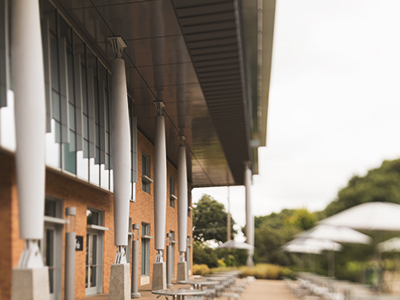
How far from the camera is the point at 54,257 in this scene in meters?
12.6

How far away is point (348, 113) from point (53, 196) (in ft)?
222

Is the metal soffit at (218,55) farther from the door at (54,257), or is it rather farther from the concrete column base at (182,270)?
the concrete column base at (182,270)

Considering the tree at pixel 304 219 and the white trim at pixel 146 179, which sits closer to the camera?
the white trim at pixel 146 179

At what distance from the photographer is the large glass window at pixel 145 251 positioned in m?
22.6

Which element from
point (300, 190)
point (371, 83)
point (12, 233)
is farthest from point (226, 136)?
point (300, 190)

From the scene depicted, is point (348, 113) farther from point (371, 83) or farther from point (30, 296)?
point (30, 296)

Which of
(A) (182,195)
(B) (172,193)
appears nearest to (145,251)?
(A) (182,195)

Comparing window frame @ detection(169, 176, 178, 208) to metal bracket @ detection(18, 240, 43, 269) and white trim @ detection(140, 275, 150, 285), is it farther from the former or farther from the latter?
metal bracket @ detection(18, 240, 43, 269)

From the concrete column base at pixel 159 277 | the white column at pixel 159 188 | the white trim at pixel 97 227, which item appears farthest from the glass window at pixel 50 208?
the concrete column base at pixel 159 277

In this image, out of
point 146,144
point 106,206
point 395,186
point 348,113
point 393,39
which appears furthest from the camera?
point 348,113

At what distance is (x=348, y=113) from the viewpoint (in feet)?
242

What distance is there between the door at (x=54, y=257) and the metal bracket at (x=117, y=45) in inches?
205

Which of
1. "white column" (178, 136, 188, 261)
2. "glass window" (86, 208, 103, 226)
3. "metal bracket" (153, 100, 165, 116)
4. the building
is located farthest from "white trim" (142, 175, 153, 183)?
"glass window" (86, 208, 103, 226)

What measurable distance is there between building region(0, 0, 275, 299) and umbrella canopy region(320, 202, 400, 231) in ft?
18.7
